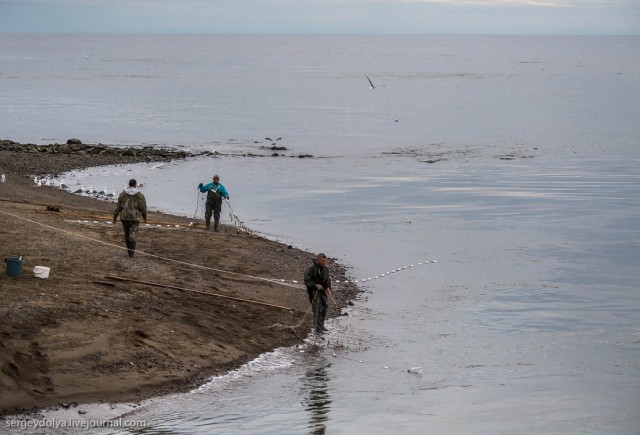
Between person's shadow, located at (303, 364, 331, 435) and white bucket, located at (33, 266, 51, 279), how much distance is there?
5365 millimetres

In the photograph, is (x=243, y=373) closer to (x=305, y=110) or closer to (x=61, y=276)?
(x=61, y=276)

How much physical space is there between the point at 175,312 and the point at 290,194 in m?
24.3

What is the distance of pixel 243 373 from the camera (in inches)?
674

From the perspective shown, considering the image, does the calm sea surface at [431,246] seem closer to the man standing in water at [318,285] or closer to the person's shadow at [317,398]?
the person's shadow at [317,398]

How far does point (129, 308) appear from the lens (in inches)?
704

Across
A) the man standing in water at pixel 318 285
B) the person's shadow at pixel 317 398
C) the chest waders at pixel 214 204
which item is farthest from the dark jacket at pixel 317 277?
the chest waders at pixel 214 204

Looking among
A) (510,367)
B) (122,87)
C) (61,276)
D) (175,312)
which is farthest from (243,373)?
(122,87)

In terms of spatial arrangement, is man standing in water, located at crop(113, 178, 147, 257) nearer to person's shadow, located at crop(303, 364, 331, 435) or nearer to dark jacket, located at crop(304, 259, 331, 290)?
dark jacket, located at crop(304, 259, 331, 290)

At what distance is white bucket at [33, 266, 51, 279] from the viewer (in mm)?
18062

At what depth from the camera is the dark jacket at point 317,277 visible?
19422 mm

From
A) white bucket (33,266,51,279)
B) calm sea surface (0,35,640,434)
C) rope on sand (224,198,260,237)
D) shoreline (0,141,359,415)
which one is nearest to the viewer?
shoreline (0,141,359,415)

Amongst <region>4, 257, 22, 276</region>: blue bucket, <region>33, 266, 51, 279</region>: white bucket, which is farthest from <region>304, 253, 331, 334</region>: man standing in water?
<region>4, 257, 22, 276</region>: blue bucket

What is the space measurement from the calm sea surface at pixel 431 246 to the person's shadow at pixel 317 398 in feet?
0.15

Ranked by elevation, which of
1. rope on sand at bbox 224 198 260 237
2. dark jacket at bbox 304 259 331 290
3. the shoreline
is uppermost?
rope on sand at bbox 224 198 260 237
